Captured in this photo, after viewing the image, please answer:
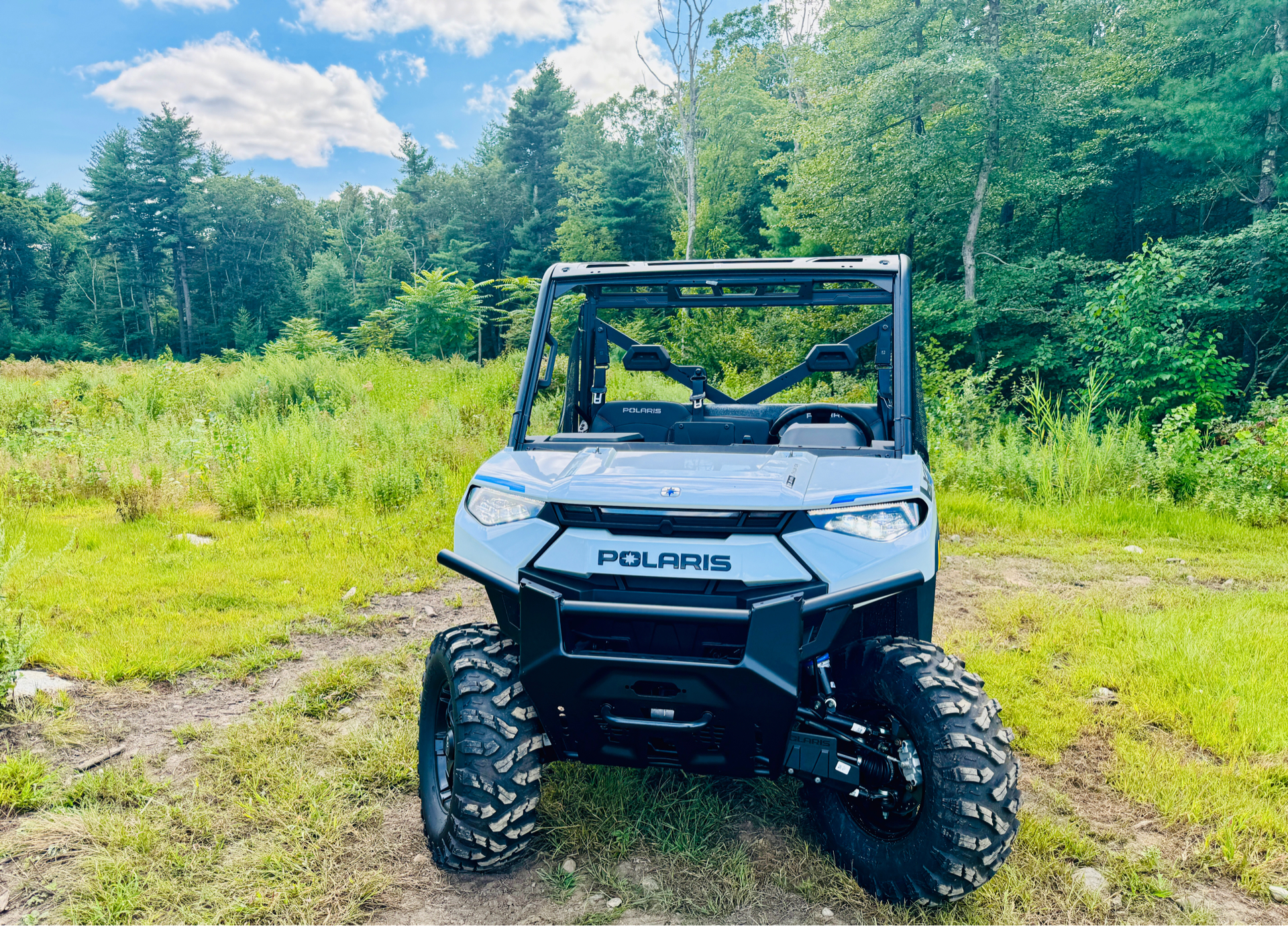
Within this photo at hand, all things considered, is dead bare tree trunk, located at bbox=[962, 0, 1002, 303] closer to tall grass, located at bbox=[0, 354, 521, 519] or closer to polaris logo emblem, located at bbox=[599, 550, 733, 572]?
tall grass, located at bbox=[0, 354, 521, 519]

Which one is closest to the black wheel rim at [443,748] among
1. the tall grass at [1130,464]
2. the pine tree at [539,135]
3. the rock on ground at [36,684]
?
the rock on ground at [36,684]

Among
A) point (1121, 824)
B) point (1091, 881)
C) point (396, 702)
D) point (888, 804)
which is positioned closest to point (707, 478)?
point (888, 804)

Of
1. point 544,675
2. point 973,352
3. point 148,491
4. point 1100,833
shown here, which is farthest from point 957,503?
point 973,352

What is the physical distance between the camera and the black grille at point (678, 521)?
79.7 inches

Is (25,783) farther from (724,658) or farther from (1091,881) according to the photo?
(1091,881)

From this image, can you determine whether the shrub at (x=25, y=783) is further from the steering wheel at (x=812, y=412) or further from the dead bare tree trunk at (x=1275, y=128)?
the dead bare tree trunk at (x=1275, y=128)

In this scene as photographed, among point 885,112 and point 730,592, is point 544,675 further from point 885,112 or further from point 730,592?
point 885,112

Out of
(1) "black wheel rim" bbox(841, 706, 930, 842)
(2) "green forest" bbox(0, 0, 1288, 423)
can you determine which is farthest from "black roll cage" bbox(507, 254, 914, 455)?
(2) "green forest" bbox(0, 0, 1288, 423)

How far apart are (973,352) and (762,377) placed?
8.55 m

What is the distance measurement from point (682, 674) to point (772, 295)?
1.85 m

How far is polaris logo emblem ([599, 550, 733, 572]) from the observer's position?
1.94 metres

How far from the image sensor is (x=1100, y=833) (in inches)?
99.6

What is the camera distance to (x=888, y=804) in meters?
2.21

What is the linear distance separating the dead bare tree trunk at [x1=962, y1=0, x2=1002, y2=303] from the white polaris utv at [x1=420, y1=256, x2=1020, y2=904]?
1693 centimetres
